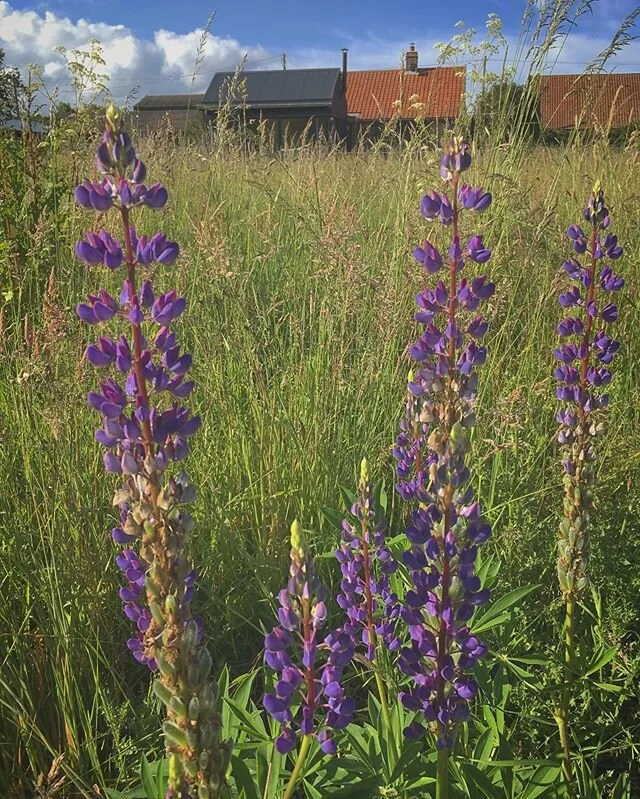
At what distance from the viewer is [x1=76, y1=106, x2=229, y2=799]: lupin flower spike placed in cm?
91

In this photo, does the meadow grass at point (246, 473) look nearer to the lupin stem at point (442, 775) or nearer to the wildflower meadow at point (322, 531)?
the wildflower meadow at point (322, 531)

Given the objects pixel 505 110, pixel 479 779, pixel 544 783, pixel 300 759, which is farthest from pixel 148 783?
pixel 505 110

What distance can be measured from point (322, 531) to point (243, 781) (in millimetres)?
1148

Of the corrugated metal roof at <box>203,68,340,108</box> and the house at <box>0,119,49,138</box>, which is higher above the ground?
the corrugated metal roof at <box>203,68,340,108</box>

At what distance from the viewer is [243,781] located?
47.0 inches

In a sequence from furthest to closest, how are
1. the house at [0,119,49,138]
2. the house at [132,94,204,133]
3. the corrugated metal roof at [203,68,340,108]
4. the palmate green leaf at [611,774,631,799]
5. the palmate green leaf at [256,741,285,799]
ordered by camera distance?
the corrugated metal roof at [203,68,340,108] < the house at [132,94,204,133] < the house at [0,119,49,138] < the palmate green leaf at [611,774,631,799] < the palmate green leaf at [256,741,285,799]

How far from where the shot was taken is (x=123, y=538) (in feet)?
3.31

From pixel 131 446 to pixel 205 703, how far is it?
→ 1.16 feet

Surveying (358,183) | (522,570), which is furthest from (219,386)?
(358,183)

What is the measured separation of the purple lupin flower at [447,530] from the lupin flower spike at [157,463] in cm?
39

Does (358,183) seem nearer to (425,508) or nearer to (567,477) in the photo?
(567,477)

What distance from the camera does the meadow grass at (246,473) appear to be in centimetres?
177

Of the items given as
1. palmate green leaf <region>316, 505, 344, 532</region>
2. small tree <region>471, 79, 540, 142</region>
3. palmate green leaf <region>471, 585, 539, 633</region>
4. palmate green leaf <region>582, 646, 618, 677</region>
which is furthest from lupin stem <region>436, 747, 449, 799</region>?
small tree <region>471, 79, 540, 142</region>

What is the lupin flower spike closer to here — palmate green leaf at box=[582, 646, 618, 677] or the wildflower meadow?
the wildflower meadow
